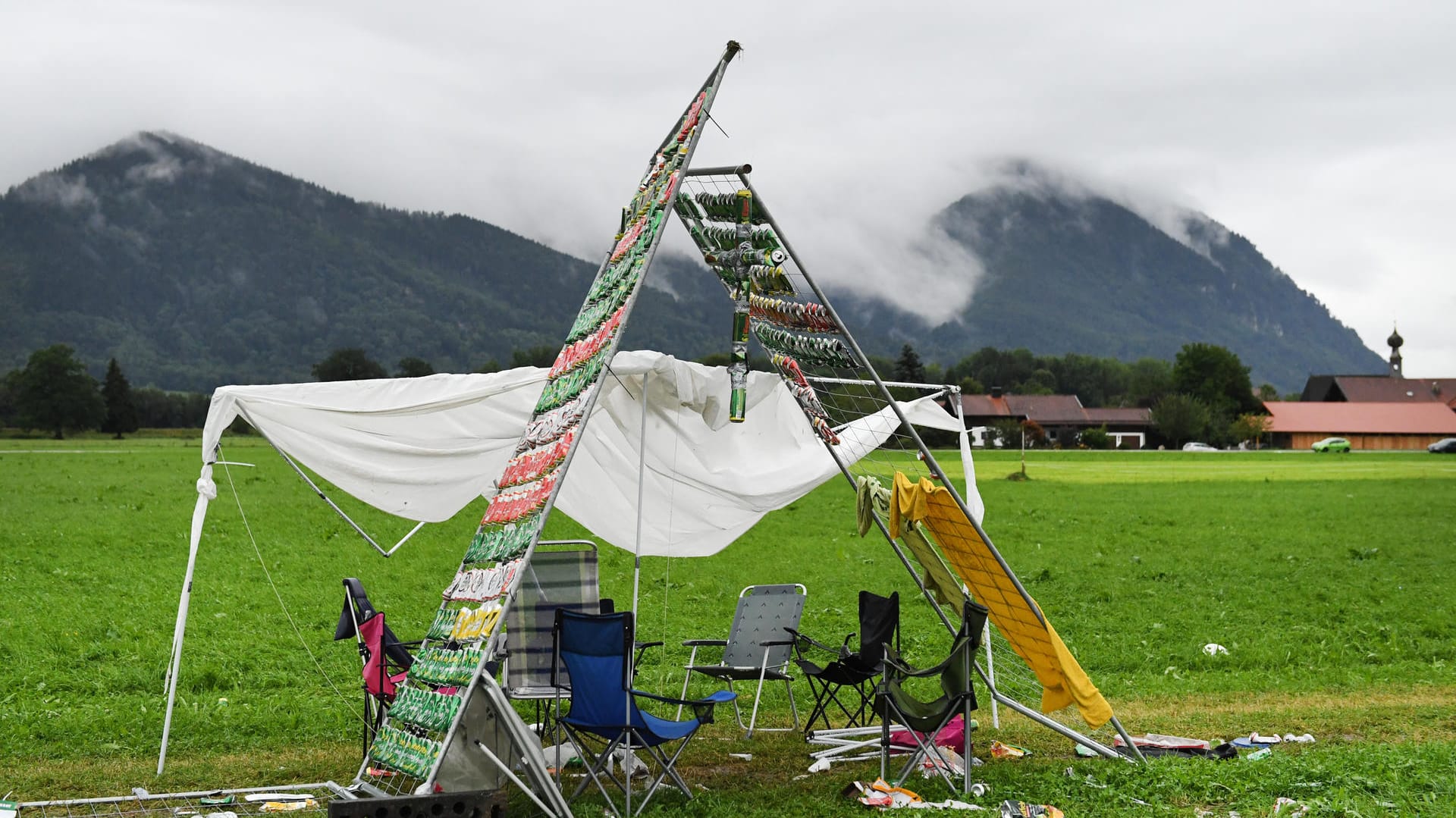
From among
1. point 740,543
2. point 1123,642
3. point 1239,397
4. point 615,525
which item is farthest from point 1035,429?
point 615,525

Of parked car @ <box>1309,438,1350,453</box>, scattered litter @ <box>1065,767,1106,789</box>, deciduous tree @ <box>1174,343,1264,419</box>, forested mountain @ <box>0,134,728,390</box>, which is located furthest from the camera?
forested mountain @ <box>0,134,728,390</box>

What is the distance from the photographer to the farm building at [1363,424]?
233 feet

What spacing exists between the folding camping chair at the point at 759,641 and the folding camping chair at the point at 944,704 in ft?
4.29

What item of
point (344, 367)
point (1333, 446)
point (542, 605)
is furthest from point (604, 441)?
point (344, 367)

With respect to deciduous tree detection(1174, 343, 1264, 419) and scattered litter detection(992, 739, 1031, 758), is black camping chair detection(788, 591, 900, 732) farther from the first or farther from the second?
deciduous tree detection(1174, 343, 1264, 419)

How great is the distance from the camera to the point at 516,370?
7055mm

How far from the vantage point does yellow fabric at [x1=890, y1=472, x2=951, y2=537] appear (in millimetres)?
6137

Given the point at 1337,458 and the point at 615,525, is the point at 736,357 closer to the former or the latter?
the point at 615,525

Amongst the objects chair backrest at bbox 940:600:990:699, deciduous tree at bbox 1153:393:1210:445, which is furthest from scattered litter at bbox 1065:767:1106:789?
deciduous tree at bbox 1153:393:1210:445

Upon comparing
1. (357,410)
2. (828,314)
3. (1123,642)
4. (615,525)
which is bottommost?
(1123,642)

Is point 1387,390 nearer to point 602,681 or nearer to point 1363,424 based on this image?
point 1363,424

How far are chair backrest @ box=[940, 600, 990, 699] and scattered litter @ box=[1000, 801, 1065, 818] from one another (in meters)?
0.55

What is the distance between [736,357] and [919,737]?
7.84 feet

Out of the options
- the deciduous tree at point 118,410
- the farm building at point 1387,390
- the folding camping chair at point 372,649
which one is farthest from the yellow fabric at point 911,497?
the farm building at point 1387,390
